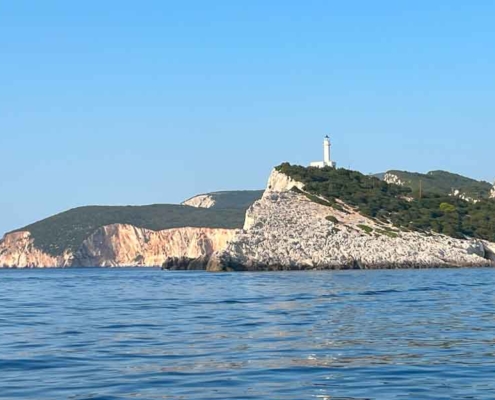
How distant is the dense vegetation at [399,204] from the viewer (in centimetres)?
10931

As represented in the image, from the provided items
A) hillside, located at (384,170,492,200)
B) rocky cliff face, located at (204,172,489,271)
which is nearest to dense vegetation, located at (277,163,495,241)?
rocky cliff face, located at (204,172,489,271)

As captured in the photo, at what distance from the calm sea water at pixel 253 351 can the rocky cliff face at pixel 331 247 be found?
5956 centimetres

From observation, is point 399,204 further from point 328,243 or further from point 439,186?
point 439,186

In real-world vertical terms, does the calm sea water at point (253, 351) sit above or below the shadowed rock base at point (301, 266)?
below

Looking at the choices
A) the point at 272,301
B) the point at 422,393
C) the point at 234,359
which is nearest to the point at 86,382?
the point at 234,359

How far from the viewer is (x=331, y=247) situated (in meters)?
98.9

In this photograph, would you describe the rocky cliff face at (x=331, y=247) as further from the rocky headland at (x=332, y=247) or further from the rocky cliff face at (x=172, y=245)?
the rocky cliff face at (x=172, y=245)

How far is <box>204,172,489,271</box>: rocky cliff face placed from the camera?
97875 millimetres

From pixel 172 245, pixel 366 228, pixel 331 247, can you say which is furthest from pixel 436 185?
pixel 331 247

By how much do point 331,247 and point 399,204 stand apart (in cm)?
2110

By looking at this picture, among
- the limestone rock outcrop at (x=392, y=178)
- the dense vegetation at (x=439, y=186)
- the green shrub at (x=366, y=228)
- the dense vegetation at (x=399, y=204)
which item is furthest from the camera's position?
the limestone rock outcrop at (x=392, y=178)

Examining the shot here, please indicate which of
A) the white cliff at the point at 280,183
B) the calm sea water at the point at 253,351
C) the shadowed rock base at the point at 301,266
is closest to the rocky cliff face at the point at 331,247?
the shadowed rock base at the point at 301,266

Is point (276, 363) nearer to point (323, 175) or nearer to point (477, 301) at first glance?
point (477, 301)

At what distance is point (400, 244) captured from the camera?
326 feet
